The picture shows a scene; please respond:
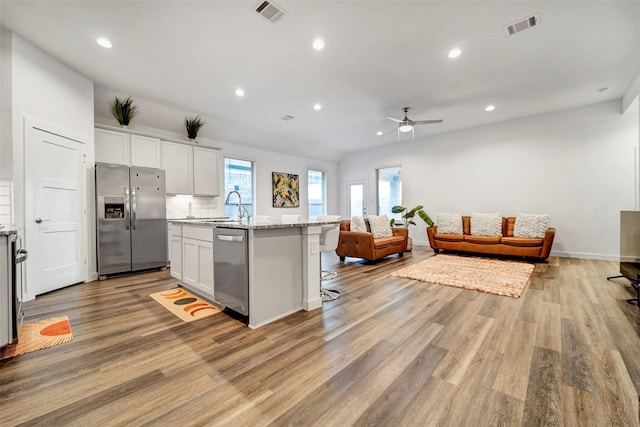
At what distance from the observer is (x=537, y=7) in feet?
8.57

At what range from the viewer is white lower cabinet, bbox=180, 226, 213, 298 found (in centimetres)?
291

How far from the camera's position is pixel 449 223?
6391 mm

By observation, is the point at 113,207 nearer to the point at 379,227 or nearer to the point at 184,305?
the point at 184,305

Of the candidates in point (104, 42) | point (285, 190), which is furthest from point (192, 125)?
point (285, 190)

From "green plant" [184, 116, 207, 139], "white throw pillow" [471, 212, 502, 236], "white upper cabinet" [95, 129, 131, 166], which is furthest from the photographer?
"white throw pillow" [471, 212, 502, 236]

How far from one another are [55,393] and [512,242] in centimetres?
659

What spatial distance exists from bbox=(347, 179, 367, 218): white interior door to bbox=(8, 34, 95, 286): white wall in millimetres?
6907

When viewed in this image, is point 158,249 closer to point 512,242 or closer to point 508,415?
point 508,415

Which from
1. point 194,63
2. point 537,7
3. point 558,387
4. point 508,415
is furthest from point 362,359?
point 194,63

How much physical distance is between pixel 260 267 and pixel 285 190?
18.5ft

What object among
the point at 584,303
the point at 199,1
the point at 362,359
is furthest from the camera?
the point at 584,303

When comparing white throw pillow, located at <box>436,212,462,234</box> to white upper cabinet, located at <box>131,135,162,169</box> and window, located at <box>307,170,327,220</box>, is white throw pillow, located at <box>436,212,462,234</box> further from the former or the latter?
white upper cabinet, located at <box>131,135,162,169</box>

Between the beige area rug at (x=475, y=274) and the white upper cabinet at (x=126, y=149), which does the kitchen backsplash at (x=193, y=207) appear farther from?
the beige area rug at (x=475, y=274)

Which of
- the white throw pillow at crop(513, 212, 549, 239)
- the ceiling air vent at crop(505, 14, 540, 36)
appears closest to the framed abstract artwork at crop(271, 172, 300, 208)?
the white throw pillow at crop(513, 212, 549, 239)
